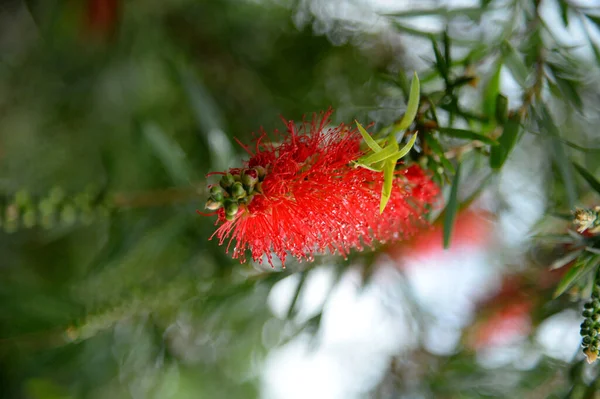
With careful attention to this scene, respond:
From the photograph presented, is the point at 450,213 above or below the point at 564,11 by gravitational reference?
below

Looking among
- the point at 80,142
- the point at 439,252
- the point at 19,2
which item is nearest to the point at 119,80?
the point at 80,142

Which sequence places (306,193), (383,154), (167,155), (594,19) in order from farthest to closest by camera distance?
1. (167,155)
2. (594,19)
3. (306,193)
4. (383,154)

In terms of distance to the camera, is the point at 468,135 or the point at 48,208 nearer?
the point at 468,135

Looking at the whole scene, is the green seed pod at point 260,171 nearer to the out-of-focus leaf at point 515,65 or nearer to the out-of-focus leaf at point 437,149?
the out-of-focus leaf at point 437,149

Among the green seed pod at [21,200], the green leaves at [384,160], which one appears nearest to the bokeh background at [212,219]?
the green seed pod at [21,200]

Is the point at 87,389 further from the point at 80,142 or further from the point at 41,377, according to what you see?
the point at 80,142

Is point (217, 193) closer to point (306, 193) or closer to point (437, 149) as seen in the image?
point (306, 193)

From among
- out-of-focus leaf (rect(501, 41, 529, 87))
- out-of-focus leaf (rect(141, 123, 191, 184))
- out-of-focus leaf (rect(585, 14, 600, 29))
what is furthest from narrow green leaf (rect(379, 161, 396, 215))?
out-of-focus leaf (rect(141, 123, 191, 184))

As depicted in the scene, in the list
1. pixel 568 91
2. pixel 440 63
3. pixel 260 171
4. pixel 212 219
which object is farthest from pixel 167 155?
A: pixel 568 91
